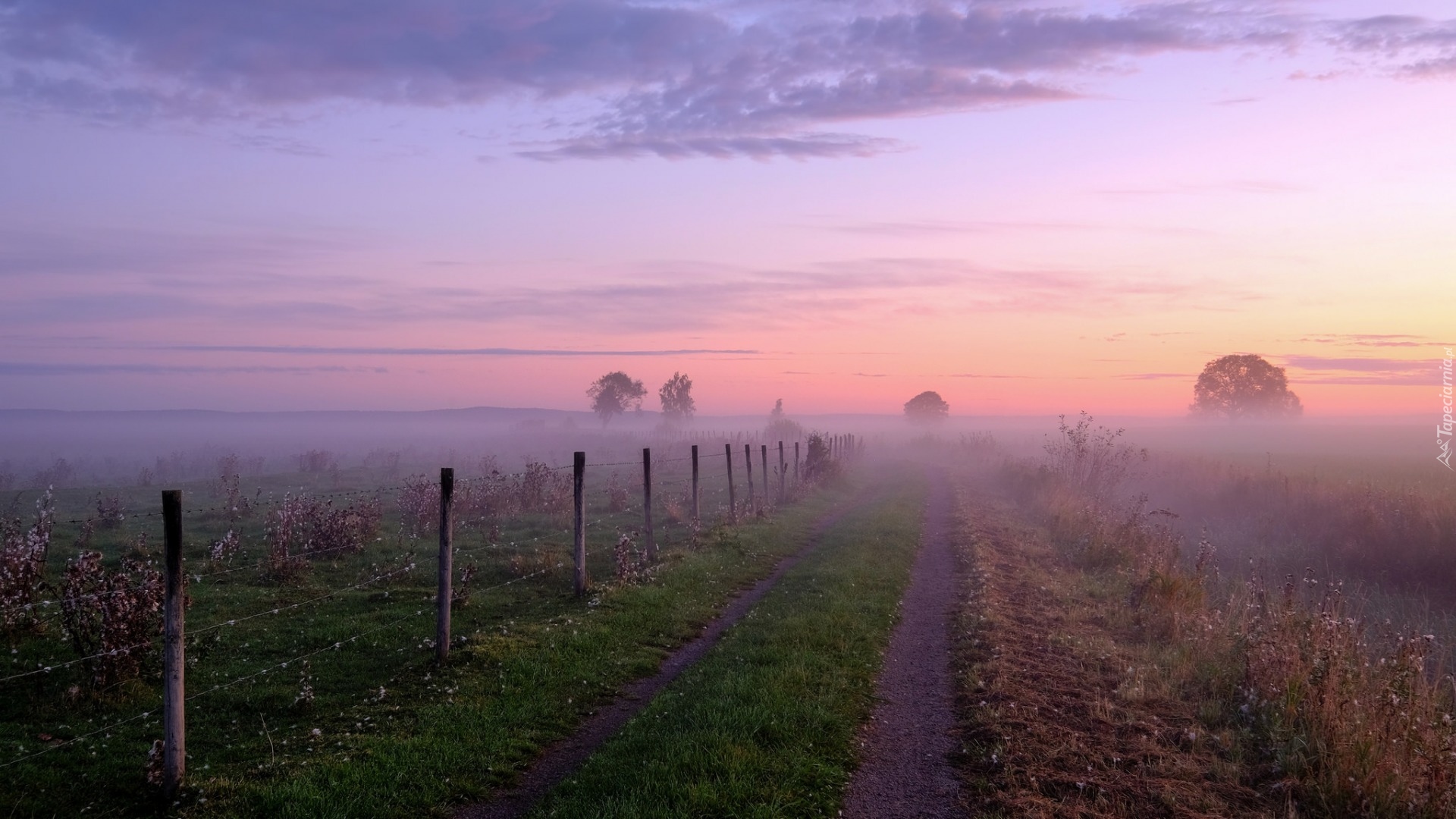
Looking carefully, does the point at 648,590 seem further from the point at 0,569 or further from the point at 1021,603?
the point at 0,569

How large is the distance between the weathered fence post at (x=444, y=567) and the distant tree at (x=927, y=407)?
15029cm

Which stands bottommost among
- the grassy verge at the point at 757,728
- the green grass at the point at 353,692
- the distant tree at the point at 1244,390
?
the grassy verge at the point at 757,728

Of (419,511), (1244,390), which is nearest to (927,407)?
(1244,390)

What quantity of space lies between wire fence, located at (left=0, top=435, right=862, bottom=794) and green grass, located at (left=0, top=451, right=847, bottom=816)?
0.05 metres

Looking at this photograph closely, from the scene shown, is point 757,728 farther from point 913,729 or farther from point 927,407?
point 927,407

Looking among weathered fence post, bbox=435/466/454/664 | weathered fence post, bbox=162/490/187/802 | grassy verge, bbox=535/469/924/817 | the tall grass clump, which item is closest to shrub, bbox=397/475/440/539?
weathered fence post, bbox=435/466/454/664

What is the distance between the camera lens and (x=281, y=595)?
1434 centimetres

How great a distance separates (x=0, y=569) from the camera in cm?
1153

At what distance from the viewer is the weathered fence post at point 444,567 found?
1078cm

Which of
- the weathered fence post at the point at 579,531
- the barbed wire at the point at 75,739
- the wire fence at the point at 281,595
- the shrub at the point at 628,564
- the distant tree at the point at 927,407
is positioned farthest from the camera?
the distant tree at the point at 927,407

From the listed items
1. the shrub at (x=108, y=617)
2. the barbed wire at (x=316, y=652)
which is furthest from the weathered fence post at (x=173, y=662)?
the shrub at (x=108, y=617)

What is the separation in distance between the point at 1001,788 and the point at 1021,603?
8.81 m

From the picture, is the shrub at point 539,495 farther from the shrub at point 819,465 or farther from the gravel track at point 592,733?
the shrub at point 819,465

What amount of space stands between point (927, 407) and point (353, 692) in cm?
15260
